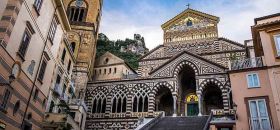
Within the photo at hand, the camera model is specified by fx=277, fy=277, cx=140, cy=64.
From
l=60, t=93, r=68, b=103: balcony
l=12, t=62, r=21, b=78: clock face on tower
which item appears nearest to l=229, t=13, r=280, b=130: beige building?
l=12, t=62, r=21, b=78: clock face on tower

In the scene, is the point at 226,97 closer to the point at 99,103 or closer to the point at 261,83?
the point at 261,83

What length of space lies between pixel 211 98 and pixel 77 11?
2012 centimetres

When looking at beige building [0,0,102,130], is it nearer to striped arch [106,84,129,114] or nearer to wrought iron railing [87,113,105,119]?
wrought iron railing [87,113,105,119]

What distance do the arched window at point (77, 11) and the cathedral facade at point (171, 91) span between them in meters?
10.1

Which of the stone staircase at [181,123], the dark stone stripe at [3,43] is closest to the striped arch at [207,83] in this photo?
the stone staircase at [181,123]

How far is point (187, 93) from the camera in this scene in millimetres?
27297

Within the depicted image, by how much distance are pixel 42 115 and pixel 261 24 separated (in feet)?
45.7

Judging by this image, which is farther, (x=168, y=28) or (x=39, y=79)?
(x=168, y=28)

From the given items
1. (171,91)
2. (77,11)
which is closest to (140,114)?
(171,91)

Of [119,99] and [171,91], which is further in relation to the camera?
[119,99]

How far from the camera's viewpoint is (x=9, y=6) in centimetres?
1247

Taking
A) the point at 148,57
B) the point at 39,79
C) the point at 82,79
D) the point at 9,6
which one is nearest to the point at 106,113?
the point at 82,79

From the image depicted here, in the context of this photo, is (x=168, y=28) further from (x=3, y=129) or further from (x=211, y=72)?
(x=3, y=129)

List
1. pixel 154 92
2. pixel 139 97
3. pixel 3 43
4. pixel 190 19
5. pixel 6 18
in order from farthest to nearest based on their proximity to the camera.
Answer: pixel 190 19 → pixel 139 97 → pixel 154 92 → pixel 6 18 → pixel 3 43
